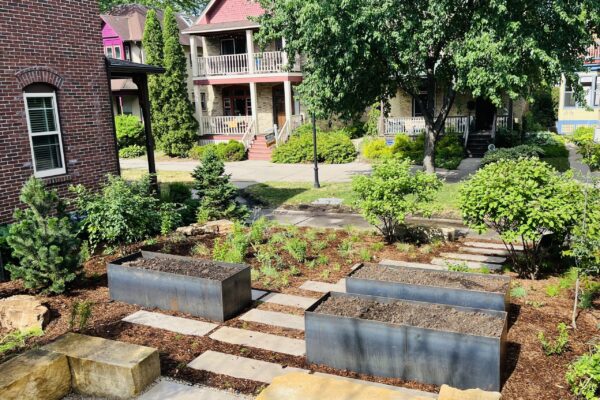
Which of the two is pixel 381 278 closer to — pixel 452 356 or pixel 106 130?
pixel 452 356

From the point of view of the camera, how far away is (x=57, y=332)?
6.28 meters

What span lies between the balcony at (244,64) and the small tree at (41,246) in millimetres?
21399

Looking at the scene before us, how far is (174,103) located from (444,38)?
17.9 meters

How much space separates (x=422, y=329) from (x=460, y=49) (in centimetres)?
1146

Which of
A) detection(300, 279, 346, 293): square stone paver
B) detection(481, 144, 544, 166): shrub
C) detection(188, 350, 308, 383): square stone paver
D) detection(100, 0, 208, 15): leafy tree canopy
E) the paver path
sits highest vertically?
detection(100, 0, 208, 15): leafy tree canopy

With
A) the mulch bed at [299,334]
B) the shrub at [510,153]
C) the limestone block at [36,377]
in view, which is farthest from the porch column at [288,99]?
the limestone block at [36,377]

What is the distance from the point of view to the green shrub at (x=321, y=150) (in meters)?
23.7

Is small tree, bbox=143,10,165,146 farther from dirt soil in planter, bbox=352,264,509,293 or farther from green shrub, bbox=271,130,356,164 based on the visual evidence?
dirt soil in planter, bbox=352,264,509,293

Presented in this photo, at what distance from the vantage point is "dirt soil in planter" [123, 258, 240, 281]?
691 centimetres

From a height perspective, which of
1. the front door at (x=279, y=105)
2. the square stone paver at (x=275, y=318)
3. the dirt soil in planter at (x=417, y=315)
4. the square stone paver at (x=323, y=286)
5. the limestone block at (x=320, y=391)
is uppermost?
the front door at (x=279, y=105)

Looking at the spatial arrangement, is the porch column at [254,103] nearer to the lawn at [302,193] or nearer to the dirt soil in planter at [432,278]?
the lawn at [302,193]

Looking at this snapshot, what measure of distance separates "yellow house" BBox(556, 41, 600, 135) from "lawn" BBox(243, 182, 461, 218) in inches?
557

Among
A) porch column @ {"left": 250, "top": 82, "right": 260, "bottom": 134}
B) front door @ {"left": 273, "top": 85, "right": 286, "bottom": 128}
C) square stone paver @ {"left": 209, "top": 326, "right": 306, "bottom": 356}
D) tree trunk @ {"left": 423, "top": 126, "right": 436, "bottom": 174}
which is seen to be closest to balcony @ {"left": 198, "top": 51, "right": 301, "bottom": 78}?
porch column @ {"left": 250, "top": 82, "right": 260, "bottom": 134}

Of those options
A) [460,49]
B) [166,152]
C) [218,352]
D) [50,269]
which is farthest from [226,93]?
[218,352]
